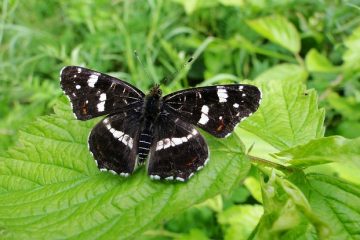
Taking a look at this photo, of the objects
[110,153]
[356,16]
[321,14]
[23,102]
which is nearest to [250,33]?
[321,14]

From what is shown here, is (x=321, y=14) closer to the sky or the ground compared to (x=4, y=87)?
closer to the sky

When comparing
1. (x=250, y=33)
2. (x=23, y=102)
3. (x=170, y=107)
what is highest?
(x=170, y=107)

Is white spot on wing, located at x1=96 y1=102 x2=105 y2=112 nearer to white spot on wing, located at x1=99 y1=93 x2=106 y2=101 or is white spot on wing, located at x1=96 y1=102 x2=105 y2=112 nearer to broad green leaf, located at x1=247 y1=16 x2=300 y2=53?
white spot on wing, located at x1=99 y1=93 x2=106 y2=101

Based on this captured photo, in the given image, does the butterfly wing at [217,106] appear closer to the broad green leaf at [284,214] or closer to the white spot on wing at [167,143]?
the white spot on wing at [167,143]

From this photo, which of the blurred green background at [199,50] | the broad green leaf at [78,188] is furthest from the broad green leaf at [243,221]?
the broad green leaf at [78,188]

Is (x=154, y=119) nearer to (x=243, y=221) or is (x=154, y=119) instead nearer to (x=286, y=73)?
(x=243, y=221)

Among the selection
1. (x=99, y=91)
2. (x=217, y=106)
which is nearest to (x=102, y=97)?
(x=99, y=91)

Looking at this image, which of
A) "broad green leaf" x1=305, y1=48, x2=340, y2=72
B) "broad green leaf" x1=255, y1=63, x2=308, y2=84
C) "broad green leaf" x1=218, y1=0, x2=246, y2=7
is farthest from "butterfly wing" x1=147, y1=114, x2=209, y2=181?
"broad green leaf" x1=218, y1=0, x2=246, y2=7

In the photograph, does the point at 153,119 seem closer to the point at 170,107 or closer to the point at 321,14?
the point at 170,107
